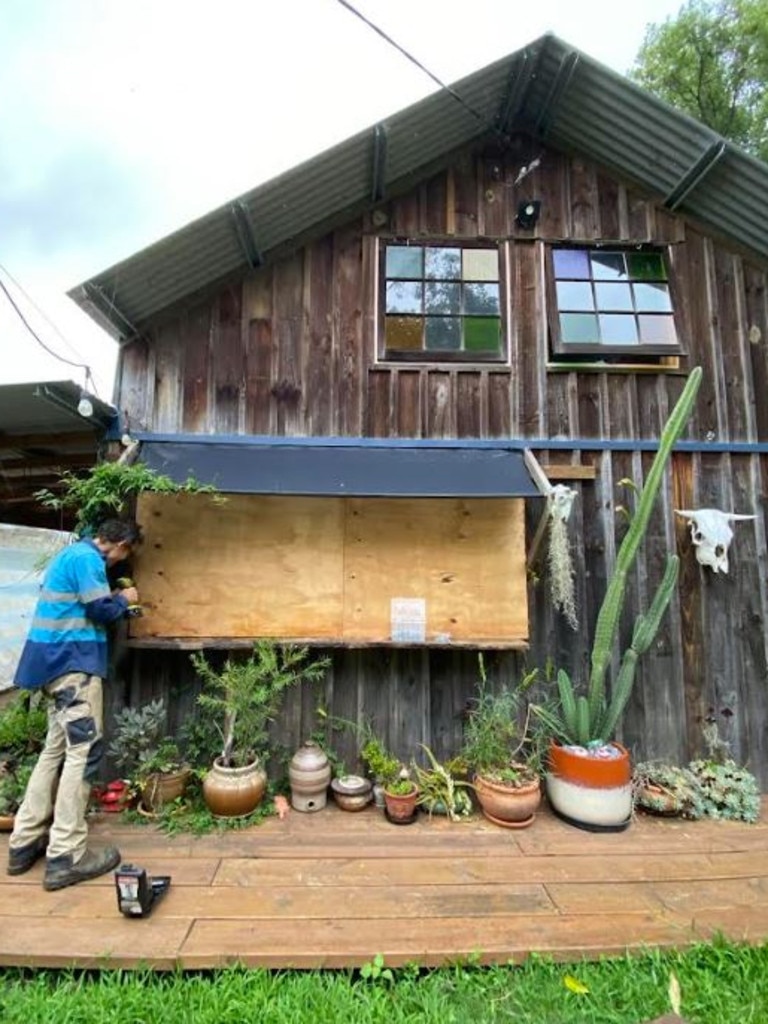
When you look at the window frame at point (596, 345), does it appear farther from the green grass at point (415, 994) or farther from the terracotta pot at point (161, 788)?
the terracotta pot at point (161, 788)

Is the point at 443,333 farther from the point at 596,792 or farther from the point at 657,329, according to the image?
the point at 596,792

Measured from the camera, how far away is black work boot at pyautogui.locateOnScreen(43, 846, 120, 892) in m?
2.26

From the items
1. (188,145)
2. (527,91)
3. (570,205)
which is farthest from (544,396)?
(188,145)

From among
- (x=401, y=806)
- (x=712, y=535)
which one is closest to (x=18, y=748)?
(x=401, y=806)

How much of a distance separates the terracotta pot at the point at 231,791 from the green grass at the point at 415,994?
963 mm

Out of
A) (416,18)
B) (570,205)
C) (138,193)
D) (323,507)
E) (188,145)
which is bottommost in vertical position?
(323,507)

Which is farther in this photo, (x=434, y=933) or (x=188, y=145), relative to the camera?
(x=188, y=145)

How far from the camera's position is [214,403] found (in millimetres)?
3646

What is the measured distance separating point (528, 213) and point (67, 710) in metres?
4.58

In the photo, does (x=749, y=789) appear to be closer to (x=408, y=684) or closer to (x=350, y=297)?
(x=408, y=684)

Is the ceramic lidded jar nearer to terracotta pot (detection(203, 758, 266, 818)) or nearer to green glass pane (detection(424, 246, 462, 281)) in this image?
terracotta pot (detection(203, 758, 266, 818))

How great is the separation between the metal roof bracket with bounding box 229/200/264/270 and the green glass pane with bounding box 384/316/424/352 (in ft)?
3.59

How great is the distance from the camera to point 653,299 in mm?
3920

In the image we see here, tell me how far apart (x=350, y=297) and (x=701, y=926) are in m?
4.21
